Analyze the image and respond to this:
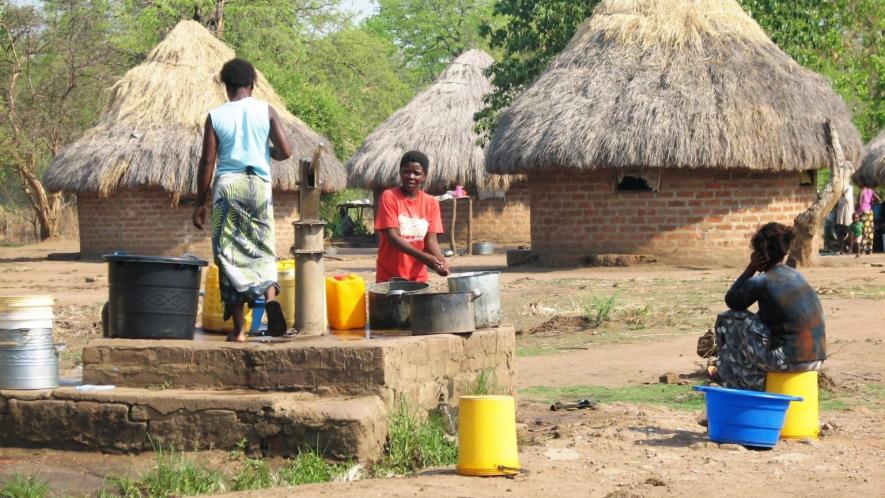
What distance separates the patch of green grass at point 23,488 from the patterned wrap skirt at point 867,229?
17.1m

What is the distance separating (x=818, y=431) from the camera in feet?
19.9

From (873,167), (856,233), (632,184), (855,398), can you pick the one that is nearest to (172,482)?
(855,398)

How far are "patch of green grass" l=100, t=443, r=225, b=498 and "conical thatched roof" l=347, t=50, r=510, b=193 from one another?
19506 mm

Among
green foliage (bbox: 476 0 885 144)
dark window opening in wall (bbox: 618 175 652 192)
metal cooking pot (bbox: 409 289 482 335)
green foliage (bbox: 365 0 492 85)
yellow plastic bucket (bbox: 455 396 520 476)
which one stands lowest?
yellow plastic bucket (bbox: 455 396 520 476)

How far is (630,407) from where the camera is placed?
22.9 feet

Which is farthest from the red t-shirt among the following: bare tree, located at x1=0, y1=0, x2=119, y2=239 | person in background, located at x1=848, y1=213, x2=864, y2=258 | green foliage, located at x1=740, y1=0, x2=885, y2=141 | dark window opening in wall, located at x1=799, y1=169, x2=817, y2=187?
bare tree, located at x1=0, y1=0, x2=119, y2=239

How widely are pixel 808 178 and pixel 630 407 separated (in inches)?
431

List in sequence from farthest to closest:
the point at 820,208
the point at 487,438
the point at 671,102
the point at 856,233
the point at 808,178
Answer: the point at 856,233
the point at 808,178
the point at 671,102
the point at 820,208
the point at 487,438

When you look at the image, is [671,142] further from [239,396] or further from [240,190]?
[239,396]

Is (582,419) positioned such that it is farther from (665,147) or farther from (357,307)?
(665,147)

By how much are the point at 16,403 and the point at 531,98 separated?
40.0 feet

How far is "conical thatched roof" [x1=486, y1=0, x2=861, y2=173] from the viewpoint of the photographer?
15914mm

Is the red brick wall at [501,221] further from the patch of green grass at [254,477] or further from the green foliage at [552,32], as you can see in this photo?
the patch of green grass at [254,477]

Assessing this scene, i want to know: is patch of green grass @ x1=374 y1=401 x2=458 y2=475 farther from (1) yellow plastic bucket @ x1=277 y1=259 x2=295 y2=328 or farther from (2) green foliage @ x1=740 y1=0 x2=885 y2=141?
(2) green foliage @ x1=740 y1=0 x2=885 y2=141
